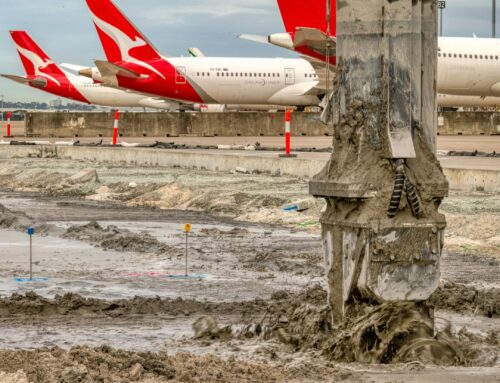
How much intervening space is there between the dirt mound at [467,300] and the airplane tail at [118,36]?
41.5 metres

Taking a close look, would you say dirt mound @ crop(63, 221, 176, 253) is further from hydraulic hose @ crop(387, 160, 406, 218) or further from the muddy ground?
hydraulic hose @ crop(387, 160, 406, 218)

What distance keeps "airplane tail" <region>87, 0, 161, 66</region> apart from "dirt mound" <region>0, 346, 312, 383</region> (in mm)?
43590

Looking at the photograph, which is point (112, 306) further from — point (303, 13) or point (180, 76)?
point (180, 76)

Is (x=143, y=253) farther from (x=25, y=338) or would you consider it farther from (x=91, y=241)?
(x=25, y=338)

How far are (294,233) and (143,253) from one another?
257 centimetres

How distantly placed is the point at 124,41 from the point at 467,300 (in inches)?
1663

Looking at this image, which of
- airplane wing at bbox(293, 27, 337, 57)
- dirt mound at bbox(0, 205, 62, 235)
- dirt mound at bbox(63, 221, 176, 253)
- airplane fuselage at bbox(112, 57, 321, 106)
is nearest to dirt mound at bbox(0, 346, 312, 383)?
dirt mound at bbox(63, 221, 176, 253)

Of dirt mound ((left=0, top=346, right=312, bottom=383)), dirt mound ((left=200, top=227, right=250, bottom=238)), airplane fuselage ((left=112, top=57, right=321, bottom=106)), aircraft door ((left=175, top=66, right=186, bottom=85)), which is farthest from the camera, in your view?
aircraft door ((left=175, top=66, right=186, bottom=85))

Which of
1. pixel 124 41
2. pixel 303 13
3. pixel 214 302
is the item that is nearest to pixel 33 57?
pixel 124 41

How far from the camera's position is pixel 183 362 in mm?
6613

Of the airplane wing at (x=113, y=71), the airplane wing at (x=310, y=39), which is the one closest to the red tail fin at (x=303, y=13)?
the airplane wing at (x=310, y=39)

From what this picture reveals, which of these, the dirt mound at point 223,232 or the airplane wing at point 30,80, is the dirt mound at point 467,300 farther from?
the airplane wing at point 30,80

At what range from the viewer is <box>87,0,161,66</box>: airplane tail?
163 feet

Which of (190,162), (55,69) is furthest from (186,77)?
(190,162)
